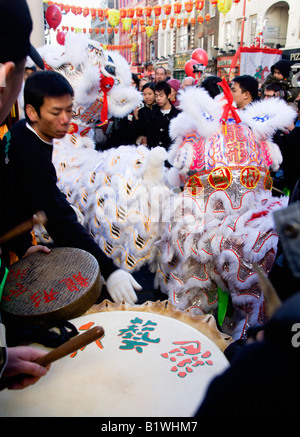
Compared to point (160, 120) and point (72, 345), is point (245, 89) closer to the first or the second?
point (160, 120)

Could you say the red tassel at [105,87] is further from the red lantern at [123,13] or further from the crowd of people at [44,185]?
the red lantern at [123,13]

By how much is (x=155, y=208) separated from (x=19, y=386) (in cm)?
182

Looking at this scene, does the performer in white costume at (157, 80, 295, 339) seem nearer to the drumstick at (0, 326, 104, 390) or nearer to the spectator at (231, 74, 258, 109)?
the spectator at (231, 74, 258, 109)

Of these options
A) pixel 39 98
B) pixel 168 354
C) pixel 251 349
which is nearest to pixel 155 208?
pixel 39 98

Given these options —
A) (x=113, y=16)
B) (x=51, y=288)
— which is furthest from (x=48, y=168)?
(x=113, y=16)

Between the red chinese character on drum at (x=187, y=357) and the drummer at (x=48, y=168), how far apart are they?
0.30 m

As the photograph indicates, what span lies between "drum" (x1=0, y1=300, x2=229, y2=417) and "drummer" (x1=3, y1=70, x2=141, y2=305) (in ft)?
0.73

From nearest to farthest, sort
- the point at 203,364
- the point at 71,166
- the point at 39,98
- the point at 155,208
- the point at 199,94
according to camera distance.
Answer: the point at 203,364 < the point at 39,98 < the point at 199,94 < the point at 155,208 < the point at 71,166

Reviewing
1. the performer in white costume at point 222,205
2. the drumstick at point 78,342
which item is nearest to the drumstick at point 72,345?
the drumstick at point 78,342

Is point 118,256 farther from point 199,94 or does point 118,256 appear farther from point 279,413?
point 279,413

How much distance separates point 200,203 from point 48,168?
99cm

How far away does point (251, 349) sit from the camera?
471 mm

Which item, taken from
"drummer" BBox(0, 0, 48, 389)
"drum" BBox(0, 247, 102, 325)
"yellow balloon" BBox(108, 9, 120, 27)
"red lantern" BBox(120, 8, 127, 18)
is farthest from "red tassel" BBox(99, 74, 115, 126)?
"red lantern" BBox(120, 8, 127, 18)

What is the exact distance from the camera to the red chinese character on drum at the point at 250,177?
2.24 metres
